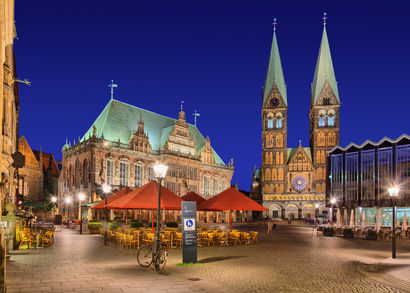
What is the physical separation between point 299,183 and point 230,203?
70665mm

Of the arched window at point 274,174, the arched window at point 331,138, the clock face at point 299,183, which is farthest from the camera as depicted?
the arched window at point 274,174

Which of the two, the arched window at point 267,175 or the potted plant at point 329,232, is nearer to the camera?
the potted plant at point 329,232

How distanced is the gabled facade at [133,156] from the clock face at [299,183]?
76.5 feet

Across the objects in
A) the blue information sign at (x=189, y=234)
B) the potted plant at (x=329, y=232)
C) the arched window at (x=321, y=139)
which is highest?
the arched window at (x=321, y=139)

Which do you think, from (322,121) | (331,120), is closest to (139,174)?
(322,121)

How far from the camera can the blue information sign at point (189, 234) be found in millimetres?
14266

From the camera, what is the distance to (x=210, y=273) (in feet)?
41.0

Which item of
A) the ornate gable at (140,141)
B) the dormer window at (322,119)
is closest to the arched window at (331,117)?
the dormer window at (322,119)

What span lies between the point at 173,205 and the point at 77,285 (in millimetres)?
10162

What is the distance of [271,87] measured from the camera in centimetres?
9231

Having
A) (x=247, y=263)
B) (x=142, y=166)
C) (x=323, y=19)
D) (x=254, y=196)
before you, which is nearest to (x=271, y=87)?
(x=323, y=19)

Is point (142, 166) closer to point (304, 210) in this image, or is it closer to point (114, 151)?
point (114, 151)

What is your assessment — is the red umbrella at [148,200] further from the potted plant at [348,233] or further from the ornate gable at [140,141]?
the ornate gable at [140,141]

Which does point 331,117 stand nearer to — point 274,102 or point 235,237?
point 274,102
